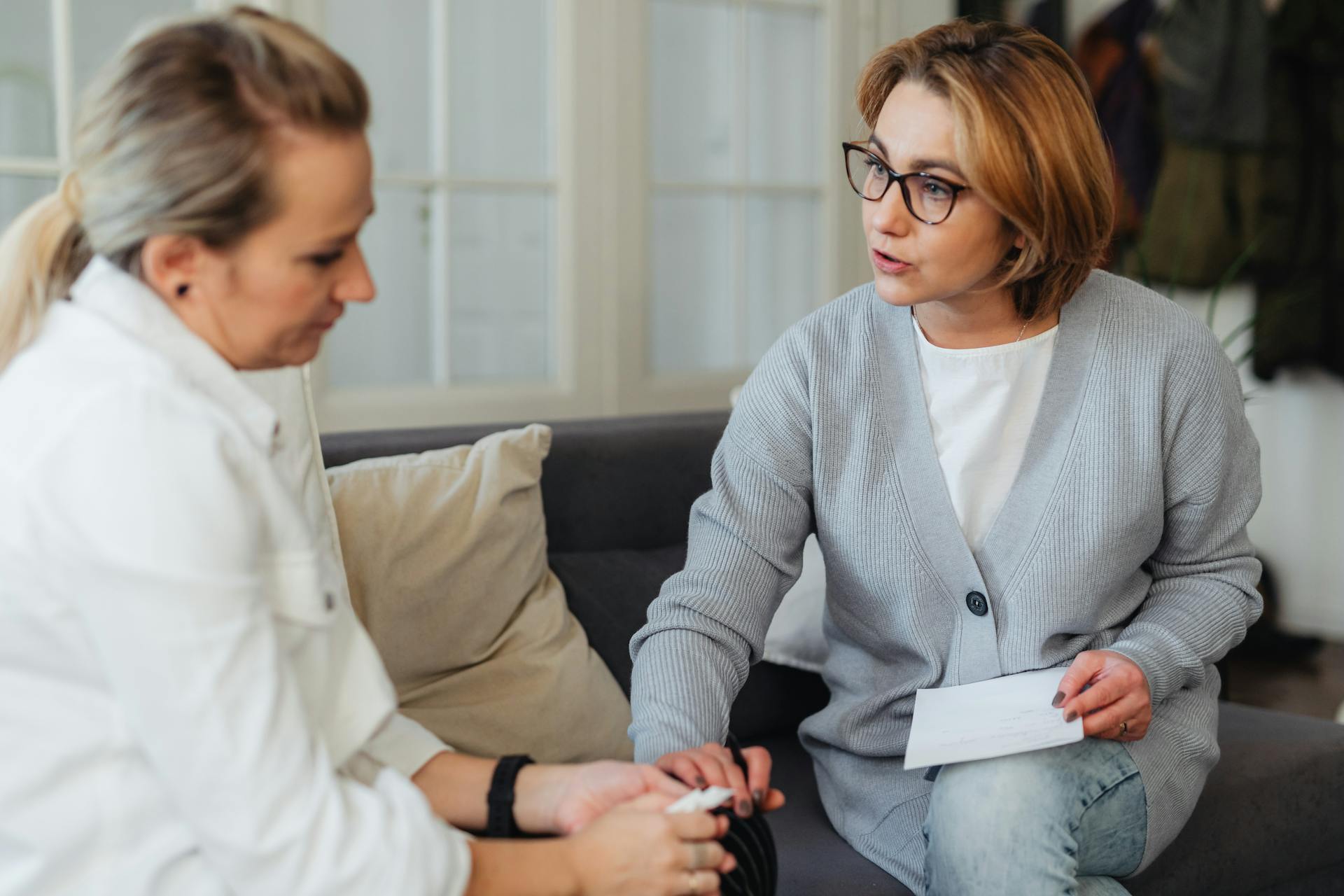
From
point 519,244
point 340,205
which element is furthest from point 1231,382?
point 519,244

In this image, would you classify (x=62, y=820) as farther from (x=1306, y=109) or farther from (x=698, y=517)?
(x=1306, y=109)

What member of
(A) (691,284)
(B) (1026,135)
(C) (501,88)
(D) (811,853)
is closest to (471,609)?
(D) (811,853)

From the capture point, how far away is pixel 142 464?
735 millimetres

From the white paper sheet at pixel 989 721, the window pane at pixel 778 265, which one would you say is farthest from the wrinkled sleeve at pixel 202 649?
the window pane at pixel 778 265

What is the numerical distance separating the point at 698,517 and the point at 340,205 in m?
0.65

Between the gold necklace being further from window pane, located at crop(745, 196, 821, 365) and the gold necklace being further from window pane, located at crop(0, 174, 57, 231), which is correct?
window pane, located at crop(745, 196, 821, 365)

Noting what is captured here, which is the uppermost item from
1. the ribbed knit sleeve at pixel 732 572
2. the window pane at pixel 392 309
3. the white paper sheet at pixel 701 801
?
the window pane at pixel 392 309

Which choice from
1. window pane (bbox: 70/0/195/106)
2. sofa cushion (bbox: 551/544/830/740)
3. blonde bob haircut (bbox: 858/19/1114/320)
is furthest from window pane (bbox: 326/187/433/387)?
blonde bob haircut (bbox: 858/19/1114/320)

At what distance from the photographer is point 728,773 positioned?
41.1 inches

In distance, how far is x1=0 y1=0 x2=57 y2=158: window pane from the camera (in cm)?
224

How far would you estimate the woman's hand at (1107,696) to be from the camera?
47.3 inches

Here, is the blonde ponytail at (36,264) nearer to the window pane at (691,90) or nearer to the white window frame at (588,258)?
the white window frame at (588,258)

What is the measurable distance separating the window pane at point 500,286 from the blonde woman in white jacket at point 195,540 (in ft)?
6.10

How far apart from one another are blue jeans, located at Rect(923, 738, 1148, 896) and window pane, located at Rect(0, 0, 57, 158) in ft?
6.39
